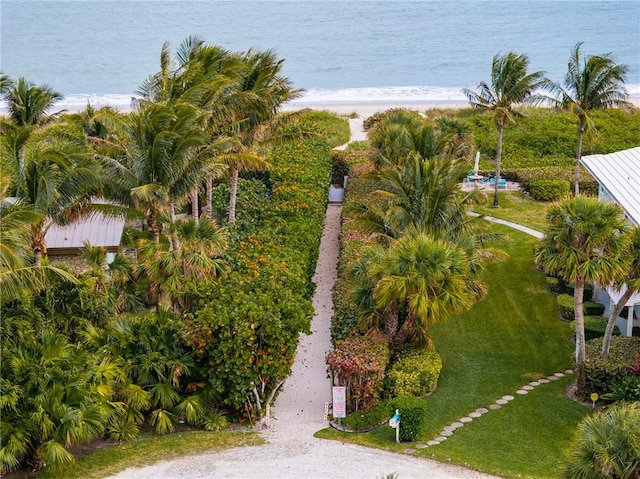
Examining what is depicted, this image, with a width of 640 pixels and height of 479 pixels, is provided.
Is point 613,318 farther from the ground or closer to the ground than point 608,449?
farther from the ground

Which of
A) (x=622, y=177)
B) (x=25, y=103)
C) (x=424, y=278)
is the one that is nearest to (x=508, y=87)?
(x=622, y=177)

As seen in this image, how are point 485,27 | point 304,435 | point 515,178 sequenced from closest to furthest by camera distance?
point 304,435 → point 515,178 → point 485,27

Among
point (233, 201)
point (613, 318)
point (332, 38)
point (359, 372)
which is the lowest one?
point (359, 372)

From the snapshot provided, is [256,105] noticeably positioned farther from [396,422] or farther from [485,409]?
[396,422]

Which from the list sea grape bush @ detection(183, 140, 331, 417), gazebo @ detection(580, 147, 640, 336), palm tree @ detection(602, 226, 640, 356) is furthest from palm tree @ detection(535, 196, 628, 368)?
sea grape bush @ detection(183, 140, 331, 417)

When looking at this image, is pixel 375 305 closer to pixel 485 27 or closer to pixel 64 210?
pixel 64 210

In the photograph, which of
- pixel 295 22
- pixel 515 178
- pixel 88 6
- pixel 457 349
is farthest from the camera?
pixel 88 6

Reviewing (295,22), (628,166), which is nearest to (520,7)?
(295,22)
